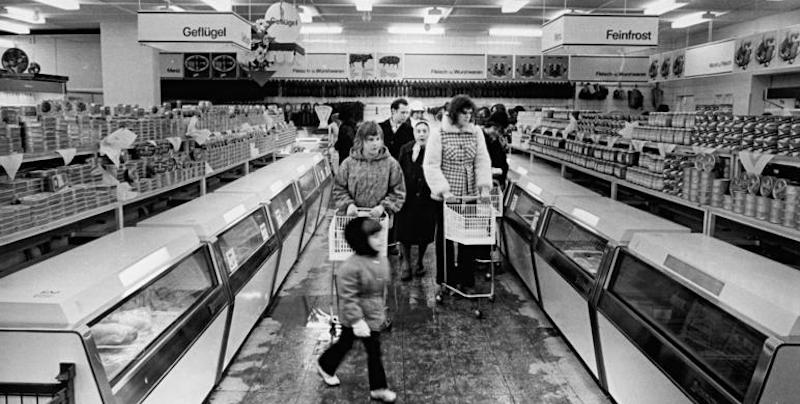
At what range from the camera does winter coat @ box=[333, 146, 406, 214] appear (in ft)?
16.2

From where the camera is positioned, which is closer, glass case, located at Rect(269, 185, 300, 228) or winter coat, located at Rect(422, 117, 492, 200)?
winter coat, located at Rect(422, 117, 492, 200)

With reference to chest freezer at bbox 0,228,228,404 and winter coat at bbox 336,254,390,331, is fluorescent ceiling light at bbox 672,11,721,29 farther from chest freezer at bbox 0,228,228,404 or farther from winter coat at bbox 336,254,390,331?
chest freezer at bbox 0,228,228,404

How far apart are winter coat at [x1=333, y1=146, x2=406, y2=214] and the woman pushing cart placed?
1.75ft

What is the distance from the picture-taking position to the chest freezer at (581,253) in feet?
12.8

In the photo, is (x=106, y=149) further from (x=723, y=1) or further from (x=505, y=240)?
(x=723, y=1)

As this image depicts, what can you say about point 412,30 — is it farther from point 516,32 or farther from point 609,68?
point 609,68

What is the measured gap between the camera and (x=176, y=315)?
337cm

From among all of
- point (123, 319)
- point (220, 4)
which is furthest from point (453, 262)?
point (220, 4)

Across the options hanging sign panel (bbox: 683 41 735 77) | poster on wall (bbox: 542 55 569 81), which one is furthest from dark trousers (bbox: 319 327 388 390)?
poster on wall (bbox: 542 55 569 81)

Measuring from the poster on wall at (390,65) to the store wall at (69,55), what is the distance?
Result: 22.0 feet

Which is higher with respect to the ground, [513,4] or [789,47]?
[513,4]

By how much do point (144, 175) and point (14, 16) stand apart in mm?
9712

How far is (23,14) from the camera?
39.8 feet

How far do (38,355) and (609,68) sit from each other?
43.0 ft
